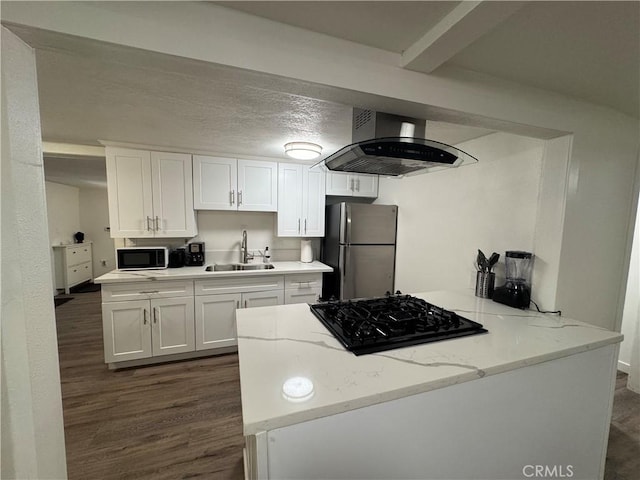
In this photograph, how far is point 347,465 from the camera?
0.83 metres

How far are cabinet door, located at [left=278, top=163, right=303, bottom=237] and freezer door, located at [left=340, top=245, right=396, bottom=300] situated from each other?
0.67 m

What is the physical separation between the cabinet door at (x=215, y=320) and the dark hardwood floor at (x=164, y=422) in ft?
0.62

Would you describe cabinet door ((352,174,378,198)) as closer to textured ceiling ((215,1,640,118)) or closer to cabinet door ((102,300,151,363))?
textured ceiling ((215,1,640,118))

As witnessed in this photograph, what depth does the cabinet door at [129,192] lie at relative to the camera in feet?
8.25

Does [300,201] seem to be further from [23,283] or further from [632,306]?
[632,306]

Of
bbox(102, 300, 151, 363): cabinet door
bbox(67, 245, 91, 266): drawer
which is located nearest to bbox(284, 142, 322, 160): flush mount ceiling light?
bbox(102, 300, 151, 363): cabinet door

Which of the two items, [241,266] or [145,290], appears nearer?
[145,290]

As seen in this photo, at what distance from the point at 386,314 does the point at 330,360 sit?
0.51 m

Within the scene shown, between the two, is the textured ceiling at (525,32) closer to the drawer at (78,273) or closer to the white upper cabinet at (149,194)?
the white upper cabinet at (149,194)

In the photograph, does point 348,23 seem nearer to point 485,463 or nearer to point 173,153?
point 485,463

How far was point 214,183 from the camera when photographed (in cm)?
284

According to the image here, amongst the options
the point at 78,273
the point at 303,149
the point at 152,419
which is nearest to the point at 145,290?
the point at 152,419

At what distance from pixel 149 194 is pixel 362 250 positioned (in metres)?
2.33

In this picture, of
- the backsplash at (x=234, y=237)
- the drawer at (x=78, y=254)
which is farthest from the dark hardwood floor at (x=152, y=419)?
the drawer at (x=78, y=254)
